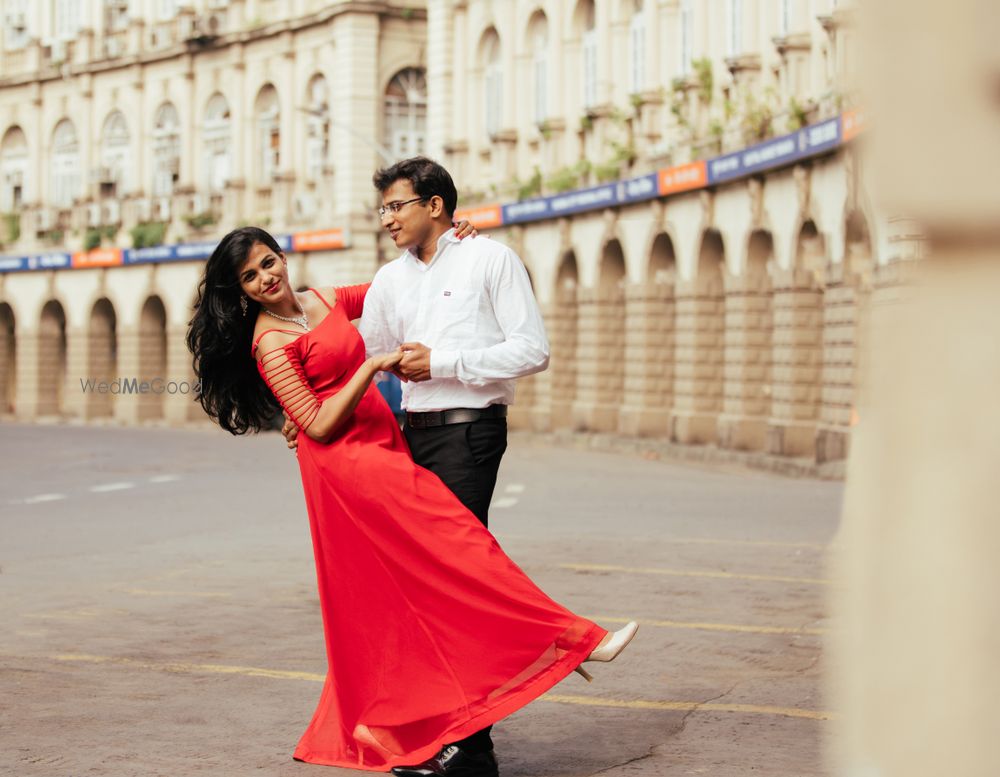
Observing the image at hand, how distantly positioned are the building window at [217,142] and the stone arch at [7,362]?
10687 mm

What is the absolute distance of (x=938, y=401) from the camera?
1.40m

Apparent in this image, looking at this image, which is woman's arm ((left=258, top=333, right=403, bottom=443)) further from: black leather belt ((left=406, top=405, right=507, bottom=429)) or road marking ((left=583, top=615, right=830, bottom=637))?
road marking ((left=583, top=615, right=830, bottom=637))

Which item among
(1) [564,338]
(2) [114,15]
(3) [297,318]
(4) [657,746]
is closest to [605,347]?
(1) [564,338]

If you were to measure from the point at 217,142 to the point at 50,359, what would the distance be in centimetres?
1047

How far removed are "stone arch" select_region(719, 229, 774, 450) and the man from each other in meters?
27.6

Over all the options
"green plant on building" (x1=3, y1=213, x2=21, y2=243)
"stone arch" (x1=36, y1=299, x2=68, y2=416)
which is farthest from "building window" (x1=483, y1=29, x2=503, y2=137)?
"green plant on building" (x1=3, y1=213, x2=21, y2=243)

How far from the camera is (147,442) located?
118ft

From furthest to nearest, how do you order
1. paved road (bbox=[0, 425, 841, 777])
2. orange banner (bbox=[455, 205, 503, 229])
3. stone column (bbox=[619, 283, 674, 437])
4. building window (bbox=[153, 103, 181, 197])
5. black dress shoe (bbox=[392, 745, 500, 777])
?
building window (bbox=[153, 103, 181, 197]) → orange banner (bbox=[455, 205, 503, 229]) → stone column (bbox=[619, 283, 674, 437]) → paved road (bbox=[0, 425, 841, 777]) → black dress shoe (bbox=[392, 745, 500, 777])

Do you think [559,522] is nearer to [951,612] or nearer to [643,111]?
[951,612]

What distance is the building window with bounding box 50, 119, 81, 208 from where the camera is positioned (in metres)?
65.5

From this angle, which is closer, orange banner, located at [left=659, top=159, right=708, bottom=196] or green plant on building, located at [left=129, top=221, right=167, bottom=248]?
orange banner, located at [left=659, top=159, right=708, bottom=196]

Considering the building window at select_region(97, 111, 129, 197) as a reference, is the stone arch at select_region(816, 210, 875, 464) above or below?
below

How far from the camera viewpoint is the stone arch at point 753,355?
33.4 metres

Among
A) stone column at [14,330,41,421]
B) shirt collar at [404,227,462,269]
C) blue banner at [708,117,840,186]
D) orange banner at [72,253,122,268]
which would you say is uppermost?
blue banner at [708,117,840,186]
